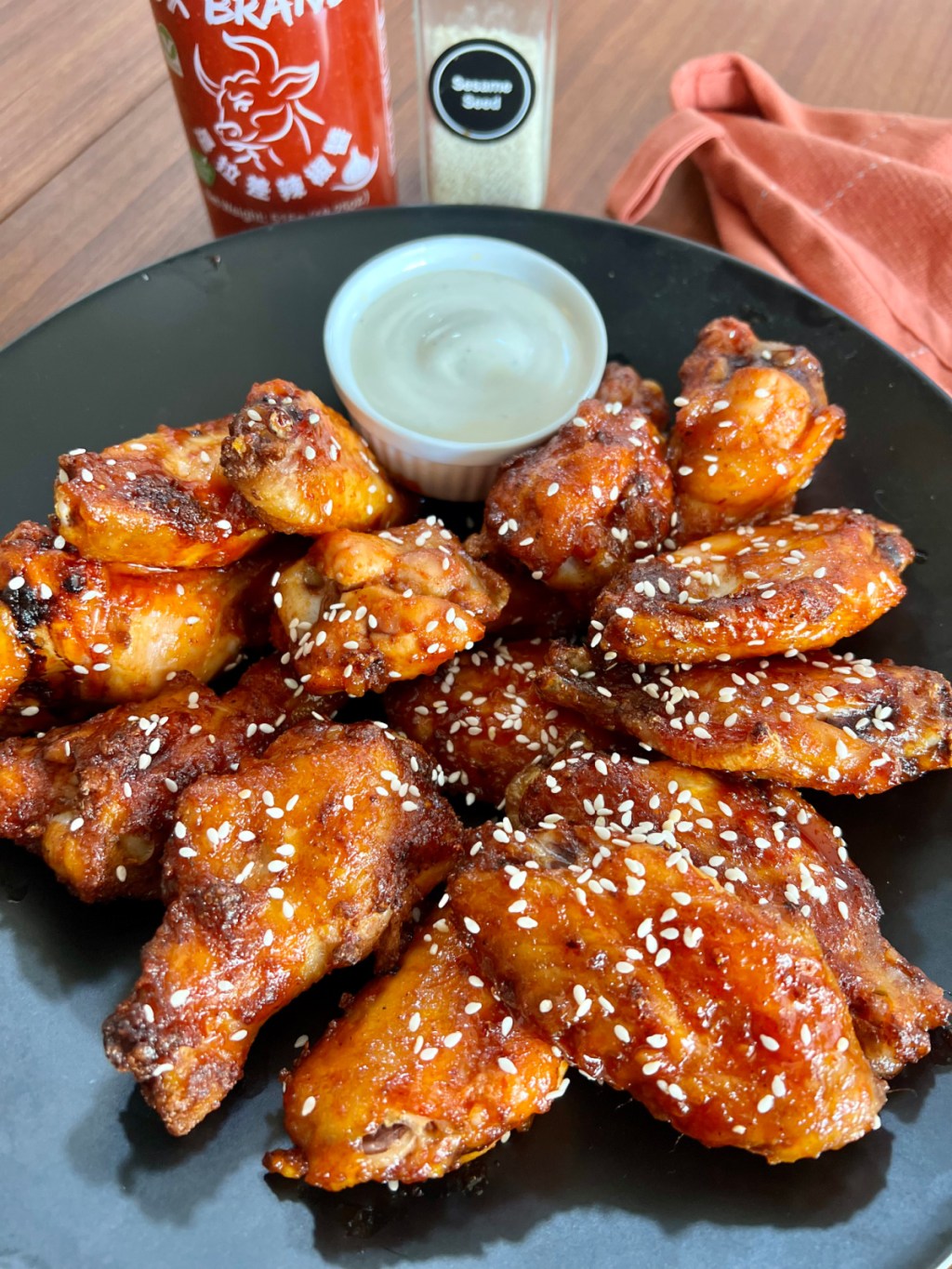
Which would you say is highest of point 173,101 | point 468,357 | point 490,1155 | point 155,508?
point 173,101

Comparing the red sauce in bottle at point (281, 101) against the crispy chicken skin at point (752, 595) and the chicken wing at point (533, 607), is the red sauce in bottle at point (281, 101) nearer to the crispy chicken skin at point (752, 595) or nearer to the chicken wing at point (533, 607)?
the chicken wing at point (533, 607)

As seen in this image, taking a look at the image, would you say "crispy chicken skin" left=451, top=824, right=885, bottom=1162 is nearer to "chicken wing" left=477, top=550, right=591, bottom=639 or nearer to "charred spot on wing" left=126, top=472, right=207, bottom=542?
"chicken wing" left=477, top=550, right=591, bottom=639

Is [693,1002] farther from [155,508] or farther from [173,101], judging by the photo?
[173,101]

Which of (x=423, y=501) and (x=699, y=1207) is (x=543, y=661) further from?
(x=699, y=1207)

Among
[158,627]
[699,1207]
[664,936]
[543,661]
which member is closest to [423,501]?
[543,661]

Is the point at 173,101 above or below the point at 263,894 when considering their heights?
above

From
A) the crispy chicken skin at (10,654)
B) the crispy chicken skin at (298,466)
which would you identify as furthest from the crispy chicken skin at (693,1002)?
the crispy chicken skin at (10,654)

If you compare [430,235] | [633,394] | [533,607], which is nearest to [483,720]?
[533,607]

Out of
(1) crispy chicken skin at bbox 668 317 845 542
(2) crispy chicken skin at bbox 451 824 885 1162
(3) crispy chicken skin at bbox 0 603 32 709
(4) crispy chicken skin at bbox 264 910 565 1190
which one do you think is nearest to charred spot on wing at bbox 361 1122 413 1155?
(4) crispy chicken skin at bbox 264 910 565 1190
